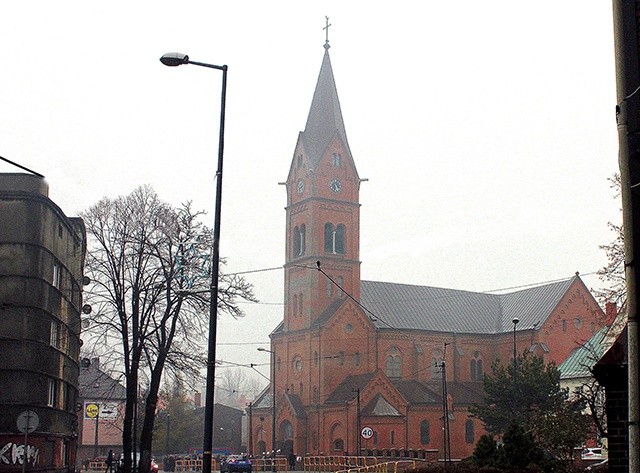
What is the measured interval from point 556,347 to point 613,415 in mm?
84969

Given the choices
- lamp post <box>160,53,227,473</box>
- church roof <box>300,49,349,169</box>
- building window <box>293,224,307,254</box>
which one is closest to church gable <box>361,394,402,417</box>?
building window <box>293,224,307,254</box>

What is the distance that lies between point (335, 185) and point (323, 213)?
3.40 metres

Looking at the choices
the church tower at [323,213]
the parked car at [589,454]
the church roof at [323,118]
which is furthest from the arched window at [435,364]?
the parked car at [589,454]

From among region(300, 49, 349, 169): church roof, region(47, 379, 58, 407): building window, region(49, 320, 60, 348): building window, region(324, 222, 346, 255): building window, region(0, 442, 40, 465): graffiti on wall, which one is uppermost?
region(300, 49, 349, 169): church roof

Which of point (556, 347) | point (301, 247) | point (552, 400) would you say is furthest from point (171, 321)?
point (556, 347)

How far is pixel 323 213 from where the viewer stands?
3597 inches

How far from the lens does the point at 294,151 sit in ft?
311

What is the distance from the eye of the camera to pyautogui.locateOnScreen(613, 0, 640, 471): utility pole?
8445mm

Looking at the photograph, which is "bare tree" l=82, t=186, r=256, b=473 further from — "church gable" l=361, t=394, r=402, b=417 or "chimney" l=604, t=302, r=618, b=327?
"church gable" l=361, t=394, r=402, b=417

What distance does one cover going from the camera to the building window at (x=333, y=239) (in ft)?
300

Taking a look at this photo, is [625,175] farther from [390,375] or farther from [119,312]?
[390,375]

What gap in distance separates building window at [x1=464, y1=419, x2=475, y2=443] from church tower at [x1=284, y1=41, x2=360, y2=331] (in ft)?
54.1

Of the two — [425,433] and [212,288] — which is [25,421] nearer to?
[212,288]

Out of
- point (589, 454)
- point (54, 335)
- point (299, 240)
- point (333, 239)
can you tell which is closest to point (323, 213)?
point (333, 239)
